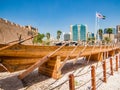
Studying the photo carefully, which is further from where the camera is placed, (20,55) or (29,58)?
(29,58)

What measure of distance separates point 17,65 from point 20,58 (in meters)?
0.37

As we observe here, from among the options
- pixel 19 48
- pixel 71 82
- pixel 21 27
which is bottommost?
pixel 71 82

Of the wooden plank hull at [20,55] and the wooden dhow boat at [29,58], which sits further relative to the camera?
the wooden plank hull at [20,55]

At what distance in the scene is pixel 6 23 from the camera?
28000 millimetres

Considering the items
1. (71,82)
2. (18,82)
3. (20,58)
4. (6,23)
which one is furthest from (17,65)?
(6,23)

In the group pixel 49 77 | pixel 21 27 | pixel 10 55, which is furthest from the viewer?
pixel 21 27

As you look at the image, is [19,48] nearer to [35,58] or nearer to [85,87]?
[35,58]

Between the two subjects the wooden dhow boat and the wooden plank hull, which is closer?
the wooden dhow boat

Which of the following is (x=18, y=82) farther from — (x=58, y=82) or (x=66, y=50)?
(x=66, y=50)

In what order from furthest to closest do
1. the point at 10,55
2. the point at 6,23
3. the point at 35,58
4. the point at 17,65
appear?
the point at 6,23, the point at 35,58, the point at 17,65, the point at 10,55

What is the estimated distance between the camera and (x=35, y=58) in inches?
340

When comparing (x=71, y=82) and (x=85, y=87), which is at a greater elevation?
(x=71, y=82)

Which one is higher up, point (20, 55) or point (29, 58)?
point (20, 55)

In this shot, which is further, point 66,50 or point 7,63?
point 66,50
